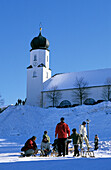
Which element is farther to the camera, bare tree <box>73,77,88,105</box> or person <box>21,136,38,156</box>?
bare tree <box>73,77,88,105</box>

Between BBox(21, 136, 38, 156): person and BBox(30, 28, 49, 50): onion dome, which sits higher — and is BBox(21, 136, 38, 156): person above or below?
below

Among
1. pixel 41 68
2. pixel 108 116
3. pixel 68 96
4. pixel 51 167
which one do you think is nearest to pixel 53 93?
pixel 68 96

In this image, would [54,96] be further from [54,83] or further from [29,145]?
[29,145]

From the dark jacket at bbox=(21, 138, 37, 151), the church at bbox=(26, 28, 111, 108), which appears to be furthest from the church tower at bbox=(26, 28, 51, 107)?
the dark jacket at bbox=(21, 138, 37, 151)

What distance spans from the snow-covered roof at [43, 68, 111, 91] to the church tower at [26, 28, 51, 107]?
1.64 metres

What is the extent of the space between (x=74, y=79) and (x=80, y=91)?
527 cm

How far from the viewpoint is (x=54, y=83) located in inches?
2259

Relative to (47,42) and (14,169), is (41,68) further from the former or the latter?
(14,169)

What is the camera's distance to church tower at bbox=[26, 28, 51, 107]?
190ft

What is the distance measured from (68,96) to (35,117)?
74.0 ft

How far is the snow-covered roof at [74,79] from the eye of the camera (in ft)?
Answer: 172

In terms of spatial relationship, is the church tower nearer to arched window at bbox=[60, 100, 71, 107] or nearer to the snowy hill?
arched window at bbox=[60, 100, 71, 107]

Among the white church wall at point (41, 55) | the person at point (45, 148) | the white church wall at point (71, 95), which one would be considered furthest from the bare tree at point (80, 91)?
the person at point (45, 148)

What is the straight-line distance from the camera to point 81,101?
50.8m
